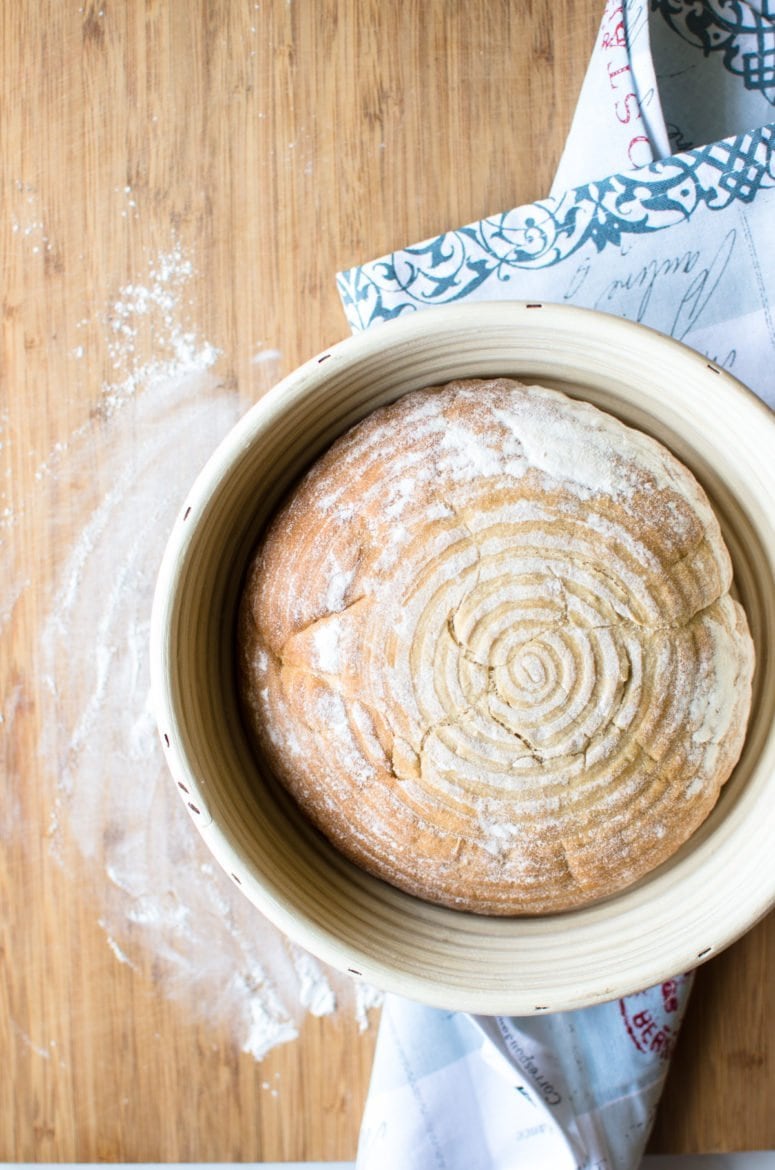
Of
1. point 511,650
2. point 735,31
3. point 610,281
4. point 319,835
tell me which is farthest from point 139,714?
point 735,31

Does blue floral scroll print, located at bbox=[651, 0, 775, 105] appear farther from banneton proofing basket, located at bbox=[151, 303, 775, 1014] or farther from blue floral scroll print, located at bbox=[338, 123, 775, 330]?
banneton proofing basket, located at bbox=[151, 303, 775, 1014]

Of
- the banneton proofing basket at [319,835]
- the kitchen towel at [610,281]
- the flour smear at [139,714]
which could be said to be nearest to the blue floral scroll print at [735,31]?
the kitchen towel at [610,281]

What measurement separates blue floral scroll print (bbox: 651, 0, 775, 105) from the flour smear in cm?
47

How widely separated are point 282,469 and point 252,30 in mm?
415

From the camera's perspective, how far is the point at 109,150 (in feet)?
2.89

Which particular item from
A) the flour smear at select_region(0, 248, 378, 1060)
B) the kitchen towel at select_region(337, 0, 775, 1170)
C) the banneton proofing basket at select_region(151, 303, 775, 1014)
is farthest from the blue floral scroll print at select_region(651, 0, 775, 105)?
the flour smear at select_region(0, 248, 378, 1060)

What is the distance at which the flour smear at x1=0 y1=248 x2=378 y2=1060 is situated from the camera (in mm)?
878

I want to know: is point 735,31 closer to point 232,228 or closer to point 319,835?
point 232,228

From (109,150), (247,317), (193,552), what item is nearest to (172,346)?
(247,317)

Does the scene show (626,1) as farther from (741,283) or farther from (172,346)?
(172,346)

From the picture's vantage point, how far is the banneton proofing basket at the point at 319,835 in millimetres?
645

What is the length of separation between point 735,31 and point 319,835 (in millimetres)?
717

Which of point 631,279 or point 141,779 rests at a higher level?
point 631,279

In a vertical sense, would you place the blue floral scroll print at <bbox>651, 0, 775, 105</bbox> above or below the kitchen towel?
above
